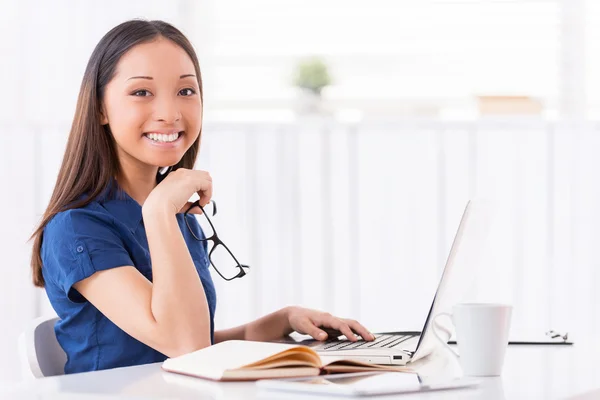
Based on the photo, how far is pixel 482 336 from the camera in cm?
116

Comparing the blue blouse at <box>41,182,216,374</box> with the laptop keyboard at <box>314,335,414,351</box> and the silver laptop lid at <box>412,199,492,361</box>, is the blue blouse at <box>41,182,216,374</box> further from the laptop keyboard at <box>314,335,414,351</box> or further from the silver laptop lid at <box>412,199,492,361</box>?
the silver laptop lid at <box>412,199,492,361</box>

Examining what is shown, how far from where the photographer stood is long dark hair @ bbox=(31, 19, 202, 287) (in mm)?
1632

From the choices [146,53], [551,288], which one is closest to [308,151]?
[551,288]

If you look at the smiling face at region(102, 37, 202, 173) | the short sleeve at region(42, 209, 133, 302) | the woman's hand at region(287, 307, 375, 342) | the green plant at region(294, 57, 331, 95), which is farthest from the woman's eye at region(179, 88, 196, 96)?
the green plant at region(294, 57, 331, 95)

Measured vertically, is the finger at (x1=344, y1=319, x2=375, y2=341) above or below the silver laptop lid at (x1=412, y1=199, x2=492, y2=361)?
below

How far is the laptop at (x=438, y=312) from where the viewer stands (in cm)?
126

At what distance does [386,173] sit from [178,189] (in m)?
1.96

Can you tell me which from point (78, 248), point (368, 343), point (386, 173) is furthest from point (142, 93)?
point (386, 173)

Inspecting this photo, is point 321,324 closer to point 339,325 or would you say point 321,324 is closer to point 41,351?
point 339,325

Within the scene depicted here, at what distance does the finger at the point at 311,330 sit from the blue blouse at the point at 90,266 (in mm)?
259

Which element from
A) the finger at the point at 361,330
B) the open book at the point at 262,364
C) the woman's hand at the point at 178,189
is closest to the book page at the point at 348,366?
the open book at the point at 262,364

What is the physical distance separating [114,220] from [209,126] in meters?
1.89

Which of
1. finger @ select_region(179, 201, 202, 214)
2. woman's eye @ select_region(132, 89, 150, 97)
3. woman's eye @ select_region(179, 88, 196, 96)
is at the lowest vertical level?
finger @ select_region(179, 201, 202, 214)

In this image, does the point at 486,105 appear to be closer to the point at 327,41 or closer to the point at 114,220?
the point at 327,41
